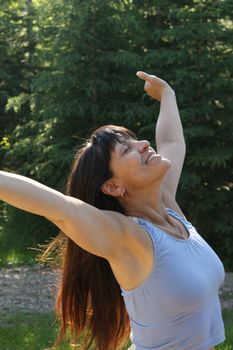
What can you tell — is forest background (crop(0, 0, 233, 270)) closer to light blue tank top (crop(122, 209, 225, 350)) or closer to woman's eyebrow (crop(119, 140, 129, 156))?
woman's eyebrow (crop(119, 140, 129, 156))

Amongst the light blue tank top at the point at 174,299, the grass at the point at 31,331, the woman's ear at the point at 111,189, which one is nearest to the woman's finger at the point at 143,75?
the woman's ear at the point at 111,189

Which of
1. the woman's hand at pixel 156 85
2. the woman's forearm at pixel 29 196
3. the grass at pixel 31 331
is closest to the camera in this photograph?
the woman's forearm at pixel 29 196

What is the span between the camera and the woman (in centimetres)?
202

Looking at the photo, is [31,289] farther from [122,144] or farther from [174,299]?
[174,299]

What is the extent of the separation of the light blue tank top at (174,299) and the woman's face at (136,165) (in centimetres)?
14

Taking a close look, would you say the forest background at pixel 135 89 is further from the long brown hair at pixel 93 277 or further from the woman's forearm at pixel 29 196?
the woman's forearm at pixel 29 196

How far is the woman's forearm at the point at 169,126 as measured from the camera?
2830 millimetres

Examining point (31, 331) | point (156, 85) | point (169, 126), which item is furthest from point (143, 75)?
point (31, 331)

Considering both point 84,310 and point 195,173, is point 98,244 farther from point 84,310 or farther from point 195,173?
point 195,173

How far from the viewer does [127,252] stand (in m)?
2.09

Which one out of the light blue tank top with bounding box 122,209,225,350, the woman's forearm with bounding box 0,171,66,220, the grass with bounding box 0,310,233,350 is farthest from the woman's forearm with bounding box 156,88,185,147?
the grass with bounding box 0,310,233,350

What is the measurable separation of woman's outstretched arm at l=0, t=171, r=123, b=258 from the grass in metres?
2.86

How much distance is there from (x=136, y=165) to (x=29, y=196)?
44cm

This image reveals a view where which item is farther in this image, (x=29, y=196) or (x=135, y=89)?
(x=135, y=89)
